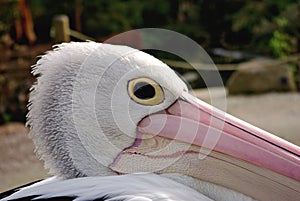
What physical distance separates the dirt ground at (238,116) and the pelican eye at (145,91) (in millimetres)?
2596

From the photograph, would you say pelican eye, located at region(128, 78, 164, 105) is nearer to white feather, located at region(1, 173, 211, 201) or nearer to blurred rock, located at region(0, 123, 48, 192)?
white feather, located at region(1, 173, 211, 201)

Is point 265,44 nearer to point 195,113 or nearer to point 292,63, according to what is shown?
point 292,63

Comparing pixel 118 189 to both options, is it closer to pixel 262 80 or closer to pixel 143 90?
pixel 143 90

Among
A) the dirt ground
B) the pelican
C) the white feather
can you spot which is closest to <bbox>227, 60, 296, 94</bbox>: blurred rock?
the dirt ground

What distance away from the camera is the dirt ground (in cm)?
470

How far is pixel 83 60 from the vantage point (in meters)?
1.91

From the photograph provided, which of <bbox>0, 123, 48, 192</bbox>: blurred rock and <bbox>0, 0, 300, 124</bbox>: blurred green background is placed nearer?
<bbox>0, 123, 48, 192</bbox>: blurred rock

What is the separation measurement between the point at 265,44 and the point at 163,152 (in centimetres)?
711

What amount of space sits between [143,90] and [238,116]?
162 inches

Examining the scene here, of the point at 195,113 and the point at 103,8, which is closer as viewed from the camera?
the point at 195,113

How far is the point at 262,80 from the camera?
686 centimetres

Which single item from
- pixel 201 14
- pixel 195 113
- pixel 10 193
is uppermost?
pixel 195 113

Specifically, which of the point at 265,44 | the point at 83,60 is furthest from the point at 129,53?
the point at 265,44

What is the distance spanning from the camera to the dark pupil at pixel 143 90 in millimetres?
1886
